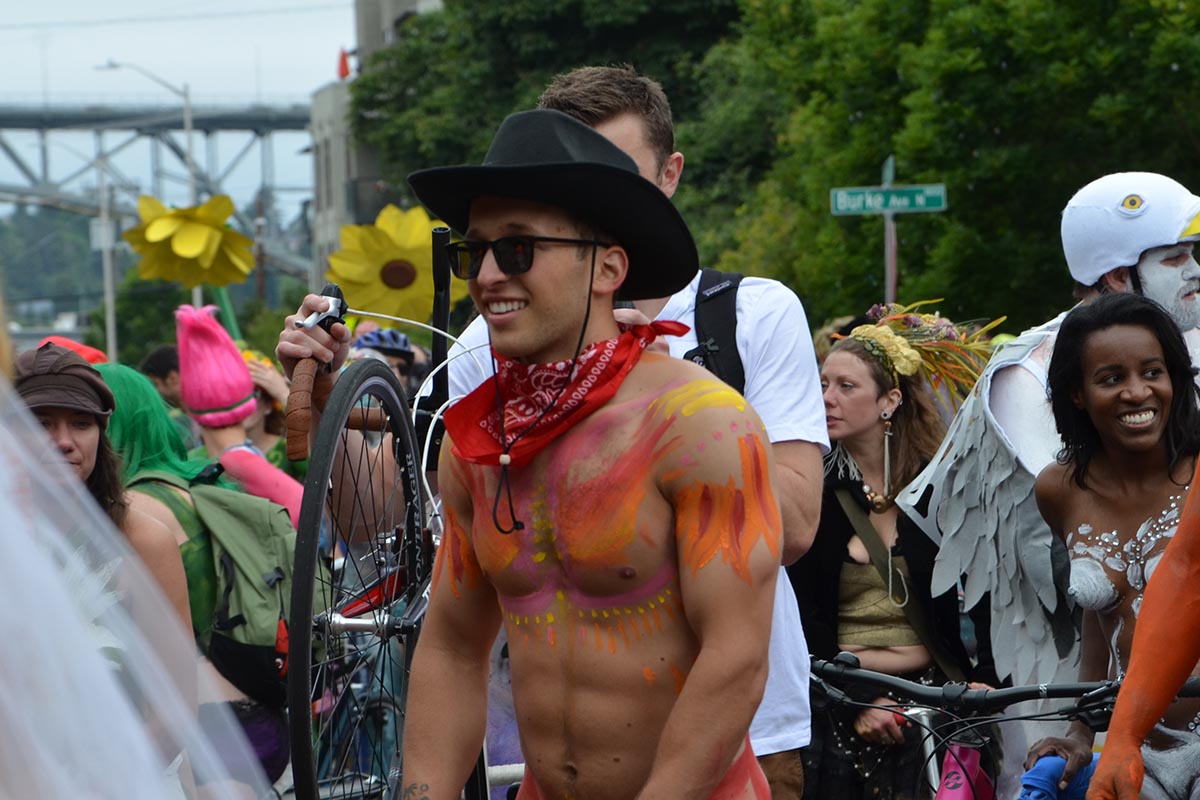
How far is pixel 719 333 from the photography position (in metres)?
4.00

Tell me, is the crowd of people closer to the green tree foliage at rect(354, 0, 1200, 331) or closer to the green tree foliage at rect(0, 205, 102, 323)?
the green tree foliage at rect(354, 0, 1200, 331)

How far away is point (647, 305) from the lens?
409 cm

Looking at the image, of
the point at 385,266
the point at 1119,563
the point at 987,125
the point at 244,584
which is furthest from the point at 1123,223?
the point at 987,125

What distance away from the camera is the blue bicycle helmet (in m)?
10.1

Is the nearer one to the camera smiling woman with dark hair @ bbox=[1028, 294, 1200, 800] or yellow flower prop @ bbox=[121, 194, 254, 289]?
smiling woman with dark hair @ bbox=[1028, 294, 1200, 800]

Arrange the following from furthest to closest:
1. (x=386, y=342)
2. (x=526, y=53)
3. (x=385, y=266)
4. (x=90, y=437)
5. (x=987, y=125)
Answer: (x=526, y=53), (x=987, y=125), (x=386, y=342), (x=385, y=266), (x=90, y=437)

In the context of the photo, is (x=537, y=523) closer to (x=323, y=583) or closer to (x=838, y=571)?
(x=323, y=583)

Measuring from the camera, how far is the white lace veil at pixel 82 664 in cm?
179

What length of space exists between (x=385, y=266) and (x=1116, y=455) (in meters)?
5.84

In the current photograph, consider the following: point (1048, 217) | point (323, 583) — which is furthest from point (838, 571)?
point (1048, 217)

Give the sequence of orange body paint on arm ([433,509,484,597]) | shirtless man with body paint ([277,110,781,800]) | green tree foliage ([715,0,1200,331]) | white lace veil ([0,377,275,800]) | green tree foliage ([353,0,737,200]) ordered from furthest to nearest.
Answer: green tree foliage ([353,0,737,200]), green tree foliage ([715,0,1200,331]), orange body paint on arm ([433,509,484,597]), shirtless man with body paint ([277,110,781,800]), white lace veil ([0,377,275,800])

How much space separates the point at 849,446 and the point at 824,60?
15.5m

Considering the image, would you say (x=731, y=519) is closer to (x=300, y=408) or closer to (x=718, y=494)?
(x=718, y=494)

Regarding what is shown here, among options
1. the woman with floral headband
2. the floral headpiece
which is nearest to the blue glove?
the woman with floral headband
